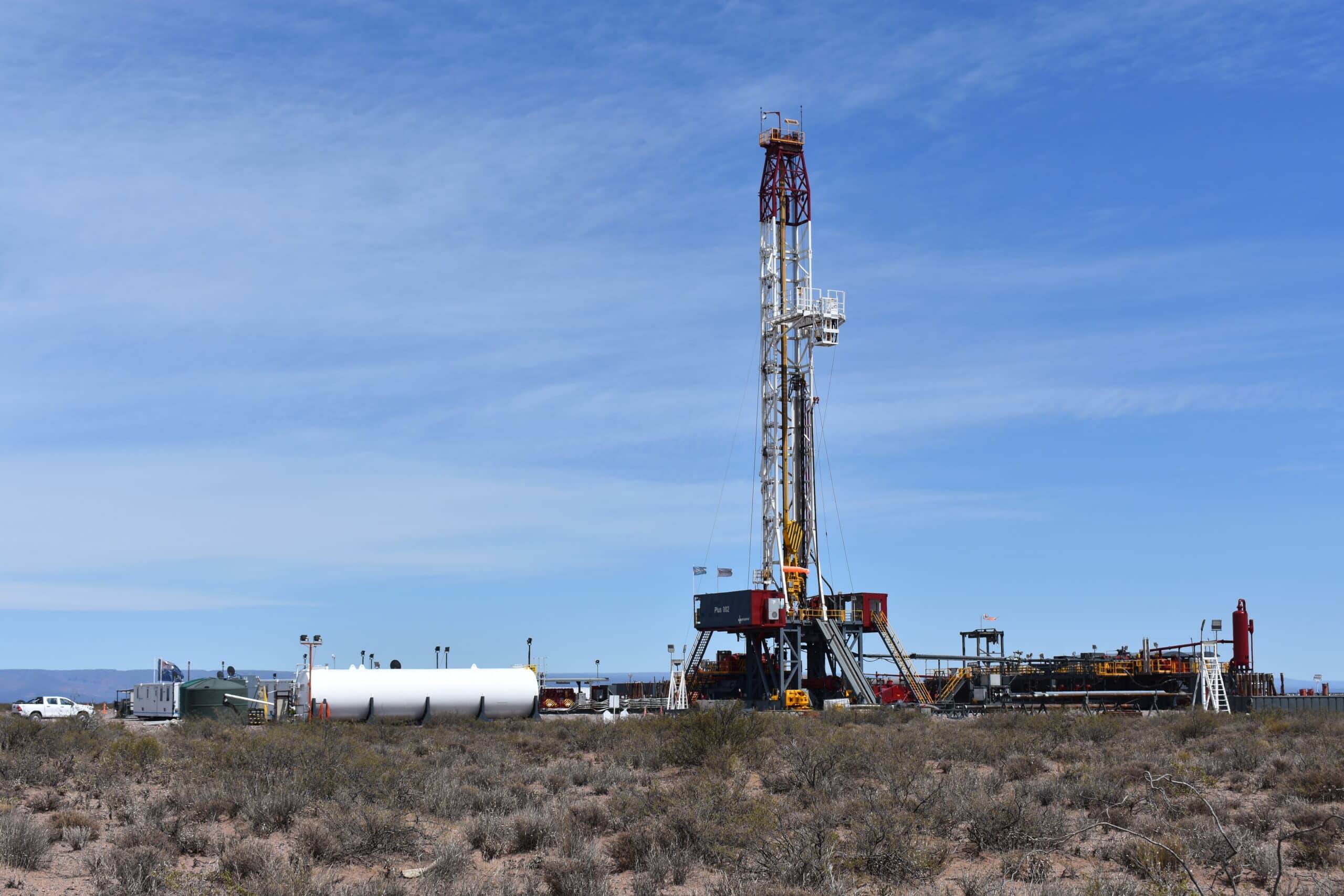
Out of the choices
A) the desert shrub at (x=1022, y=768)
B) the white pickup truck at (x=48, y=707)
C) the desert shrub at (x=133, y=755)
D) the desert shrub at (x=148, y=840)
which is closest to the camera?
the desert shrub at (x=148, y=840)

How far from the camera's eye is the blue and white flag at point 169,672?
53.9 meters

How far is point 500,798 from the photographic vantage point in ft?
Result: 57.1

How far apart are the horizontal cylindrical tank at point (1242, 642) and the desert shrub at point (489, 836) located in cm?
4223

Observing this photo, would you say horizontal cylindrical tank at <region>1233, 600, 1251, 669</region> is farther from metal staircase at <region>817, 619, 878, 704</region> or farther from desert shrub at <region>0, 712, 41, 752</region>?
desert shrub at <region>0, 712, 41, 752</region>

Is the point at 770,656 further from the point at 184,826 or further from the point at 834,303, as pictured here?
the point at 184,826

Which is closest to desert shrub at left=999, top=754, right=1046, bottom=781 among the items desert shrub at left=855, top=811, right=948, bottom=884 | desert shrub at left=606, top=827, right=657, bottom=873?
desert shrub at left=855, top=811, right=948, bottom=884

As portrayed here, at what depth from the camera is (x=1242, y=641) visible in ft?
161

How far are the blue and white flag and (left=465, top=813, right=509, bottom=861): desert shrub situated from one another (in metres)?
43.6

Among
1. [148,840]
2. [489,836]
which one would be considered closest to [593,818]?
[489,836]

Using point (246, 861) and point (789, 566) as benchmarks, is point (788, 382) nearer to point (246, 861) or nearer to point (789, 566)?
point (789, 566)

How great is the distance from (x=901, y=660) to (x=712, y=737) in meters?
29.3

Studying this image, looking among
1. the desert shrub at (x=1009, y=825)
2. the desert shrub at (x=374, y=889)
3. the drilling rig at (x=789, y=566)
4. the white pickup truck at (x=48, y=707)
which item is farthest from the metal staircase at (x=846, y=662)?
the desert shrub at (x=374, y=889)

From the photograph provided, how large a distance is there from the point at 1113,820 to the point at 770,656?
38.0 m

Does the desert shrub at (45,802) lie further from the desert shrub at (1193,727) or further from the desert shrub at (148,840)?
the desert shrub at (1193,727)
